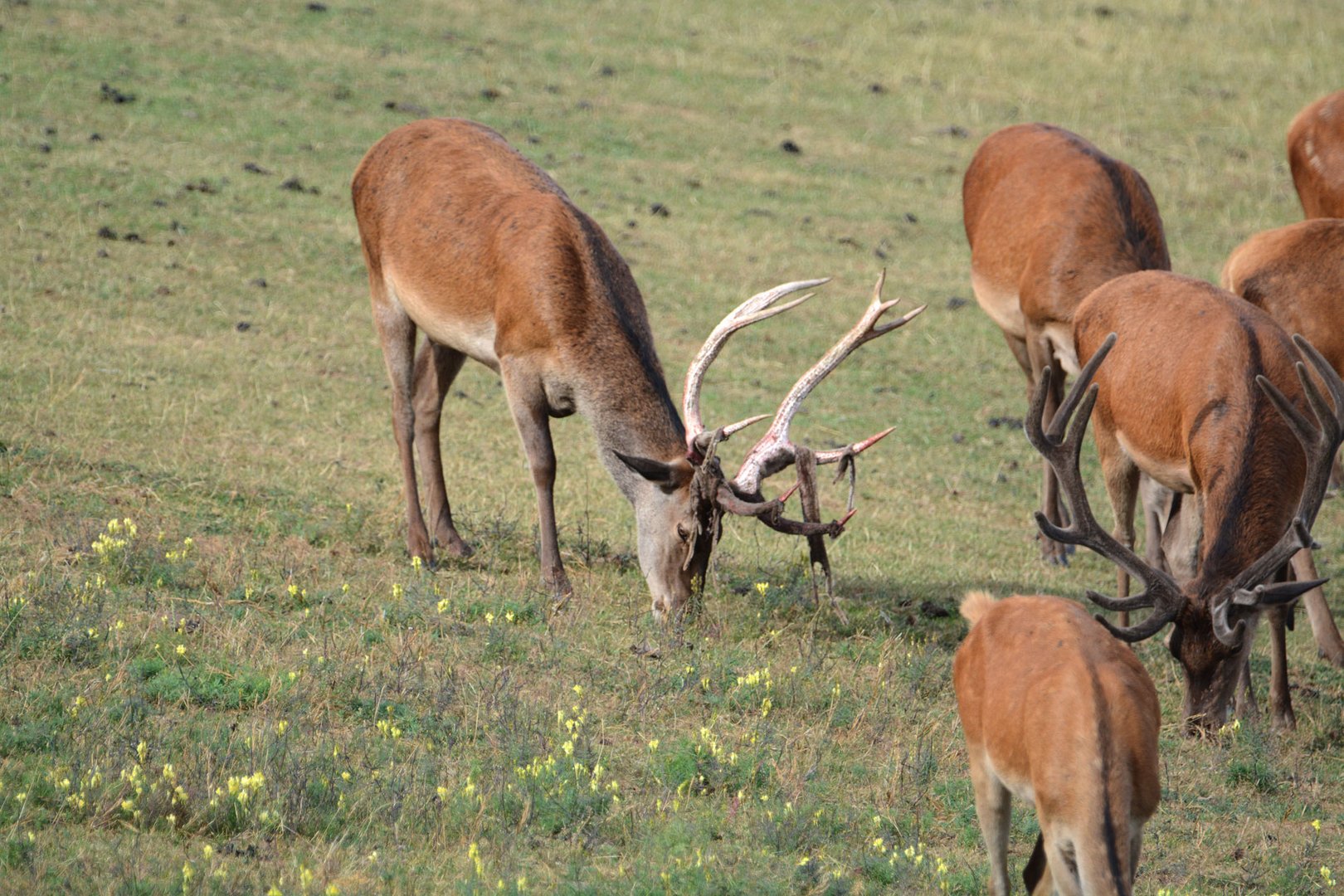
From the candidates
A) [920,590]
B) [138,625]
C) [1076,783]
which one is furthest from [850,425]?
[1076,783]

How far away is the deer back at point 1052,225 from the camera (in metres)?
10.2

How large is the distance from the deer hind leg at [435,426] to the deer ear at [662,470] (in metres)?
1.50

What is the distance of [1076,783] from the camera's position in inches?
171

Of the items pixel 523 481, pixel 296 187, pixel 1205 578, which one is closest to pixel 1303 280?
pixel 1205 578

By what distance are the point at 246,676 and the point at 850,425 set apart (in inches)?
271

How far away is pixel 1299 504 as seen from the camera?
271 inches

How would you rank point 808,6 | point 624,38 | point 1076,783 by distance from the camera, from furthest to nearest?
point 808,6, point 624,38, point 1076,783

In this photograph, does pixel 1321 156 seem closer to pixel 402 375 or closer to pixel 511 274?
pixel 511 274

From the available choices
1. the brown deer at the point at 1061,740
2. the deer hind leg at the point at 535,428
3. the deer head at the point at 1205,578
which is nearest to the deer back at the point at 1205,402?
the deer head at the point at 1205,578

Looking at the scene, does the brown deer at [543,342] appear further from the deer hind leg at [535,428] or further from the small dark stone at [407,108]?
the small dark stone at [407,108]

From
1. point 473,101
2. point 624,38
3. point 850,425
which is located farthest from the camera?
point 624,38

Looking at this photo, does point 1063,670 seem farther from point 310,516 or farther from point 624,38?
point 624,38

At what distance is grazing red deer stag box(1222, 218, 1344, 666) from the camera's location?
9.74 m

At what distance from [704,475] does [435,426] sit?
2396 millimetres
